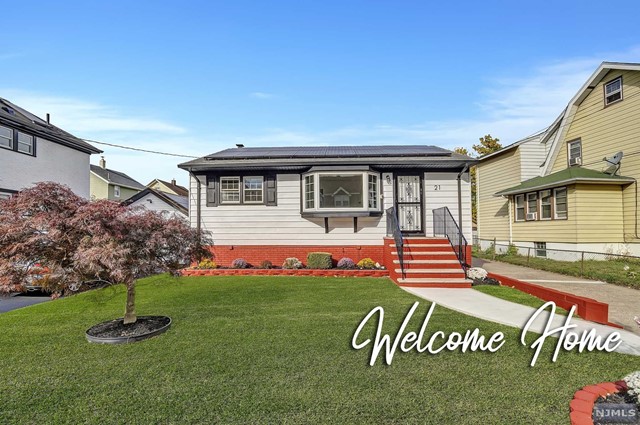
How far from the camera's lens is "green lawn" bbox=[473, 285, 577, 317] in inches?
249

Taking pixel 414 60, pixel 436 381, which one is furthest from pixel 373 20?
pixel 436 381

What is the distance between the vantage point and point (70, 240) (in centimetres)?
425

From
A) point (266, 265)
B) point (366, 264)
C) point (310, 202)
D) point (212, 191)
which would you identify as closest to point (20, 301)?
point (212, 191)

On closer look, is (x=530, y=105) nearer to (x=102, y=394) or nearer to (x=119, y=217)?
(x=119, y=217)

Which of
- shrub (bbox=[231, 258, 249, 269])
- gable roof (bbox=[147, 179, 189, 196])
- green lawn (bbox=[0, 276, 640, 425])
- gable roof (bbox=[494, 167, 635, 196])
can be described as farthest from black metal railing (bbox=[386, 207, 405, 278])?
gable roof (bbox=[147, 179, 189, 196])

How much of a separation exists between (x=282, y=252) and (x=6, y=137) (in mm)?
15201

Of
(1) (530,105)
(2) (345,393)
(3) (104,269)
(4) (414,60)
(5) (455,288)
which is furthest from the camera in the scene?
(1) (530,105)

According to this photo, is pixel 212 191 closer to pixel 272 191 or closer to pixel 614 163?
pixel 272 191

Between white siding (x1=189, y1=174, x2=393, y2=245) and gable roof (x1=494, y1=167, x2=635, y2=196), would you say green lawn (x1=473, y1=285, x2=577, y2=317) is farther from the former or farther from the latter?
gable roof (x1=494, y1=167, x2=635, y2=196)

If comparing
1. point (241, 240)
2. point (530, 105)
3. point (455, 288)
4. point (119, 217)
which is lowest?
point (455, 288)

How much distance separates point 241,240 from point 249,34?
759 cm

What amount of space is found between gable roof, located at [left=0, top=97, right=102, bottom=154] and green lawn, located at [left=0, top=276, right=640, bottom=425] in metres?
14.5

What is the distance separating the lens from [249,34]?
11.5 m

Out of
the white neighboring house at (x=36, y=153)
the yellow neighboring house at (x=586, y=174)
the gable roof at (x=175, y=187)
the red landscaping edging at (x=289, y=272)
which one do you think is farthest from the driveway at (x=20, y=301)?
the gable roof at (x=175, y=187)
